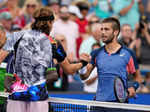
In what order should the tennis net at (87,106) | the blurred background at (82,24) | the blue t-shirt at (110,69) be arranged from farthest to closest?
1. the blurred background at (82,24)
2. the blue t-shirt at (110,69)
3. the tennis net at (87,106)

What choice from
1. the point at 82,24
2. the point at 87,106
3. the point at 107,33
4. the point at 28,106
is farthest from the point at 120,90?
the point at 82,24

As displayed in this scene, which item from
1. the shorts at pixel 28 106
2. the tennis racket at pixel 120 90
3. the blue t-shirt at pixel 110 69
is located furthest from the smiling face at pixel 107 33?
the shorts at pixel 28 106

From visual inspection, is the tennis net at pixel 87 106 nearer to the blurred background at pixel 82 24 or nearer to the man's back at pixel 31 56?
the man's back at pixel 31 56

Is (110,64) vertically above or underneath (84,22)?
underneath

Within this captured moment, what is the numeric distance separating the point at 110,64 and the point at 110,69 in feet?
0.22

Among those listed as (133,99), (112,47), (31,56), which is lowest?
(133,99)

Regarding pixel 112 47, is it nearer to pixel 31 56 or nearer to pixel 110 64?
pixel 110 64

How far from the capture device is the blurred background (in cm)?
918

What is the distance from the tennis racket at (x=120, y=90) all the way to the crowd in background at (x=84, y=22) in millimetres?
3697

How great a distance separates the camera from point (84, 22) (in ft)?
35.7

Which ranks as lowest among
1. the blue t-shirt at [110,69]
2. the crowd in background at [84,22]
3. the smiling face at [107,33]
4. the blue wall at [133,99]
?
the blue wall at [133,99]

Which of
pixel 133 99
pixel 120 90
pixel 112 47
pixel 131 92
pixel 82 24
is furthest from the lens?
pixel 82 24

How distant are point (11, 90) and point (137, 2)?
7453 millimetres

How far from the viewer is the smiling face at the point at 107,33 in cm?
565
